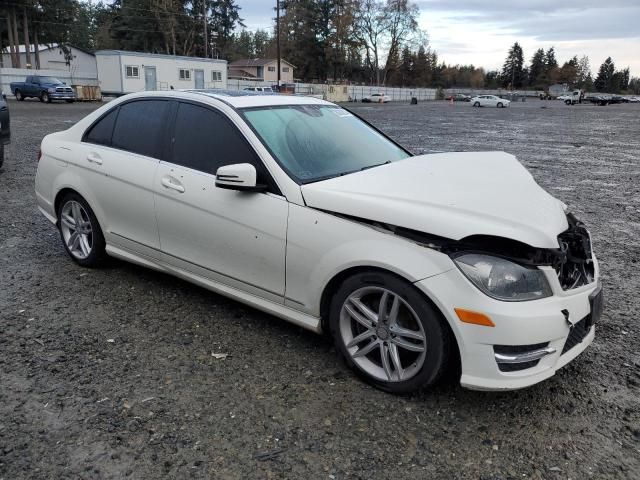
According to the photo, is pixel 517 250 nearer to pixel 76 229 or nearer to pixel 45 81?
pixel 76 229

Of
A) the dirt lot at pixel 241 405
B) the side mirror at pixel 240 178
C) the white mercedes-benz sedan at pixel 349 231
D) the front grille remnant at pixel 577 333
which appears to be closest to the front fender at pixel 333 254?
the white mercedes-benz sedan at pixel 349 231

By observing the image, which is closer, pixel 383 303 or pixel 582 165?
pixel 383 303

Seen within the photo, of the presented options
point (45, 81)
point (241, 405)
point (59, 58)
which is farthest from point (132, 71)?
point (241, 405)

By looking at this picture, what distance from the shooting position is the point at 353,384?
3119mm

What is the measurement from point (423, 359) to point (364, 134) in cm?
210

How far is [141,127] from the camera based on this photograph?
4.30m

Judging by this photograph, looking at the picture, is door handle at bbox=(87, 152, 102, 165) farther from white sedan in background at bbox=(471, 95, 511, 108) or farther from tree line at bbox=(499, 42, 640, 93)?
tree line at bbox=(499, 42, 640, 93)

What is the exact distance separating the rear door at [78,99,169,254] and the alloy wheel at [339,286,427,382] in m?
1.79

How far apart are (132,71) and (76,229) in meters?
42.0

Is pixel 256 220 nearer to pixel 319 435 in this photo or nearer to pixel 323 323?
pixel 323 323

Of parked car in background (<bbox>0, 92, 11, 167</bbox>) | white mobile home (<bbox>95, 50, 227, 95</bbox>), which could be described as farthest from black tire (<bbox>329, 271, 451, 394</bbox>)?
white mobile home (<bbox>95, 50, 227, 95</bbox>)

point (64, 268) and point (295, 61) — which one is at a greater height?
point (295, 61)

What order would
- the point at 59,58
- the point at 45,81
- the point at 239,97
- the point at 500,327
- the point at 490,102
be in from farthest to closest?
the point at 59,58, the point at 490,102, the point at 45,81, the point at 239,97, the point at 500,327

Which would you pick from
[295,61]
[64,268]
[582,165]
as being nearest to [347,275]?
[64,268]
